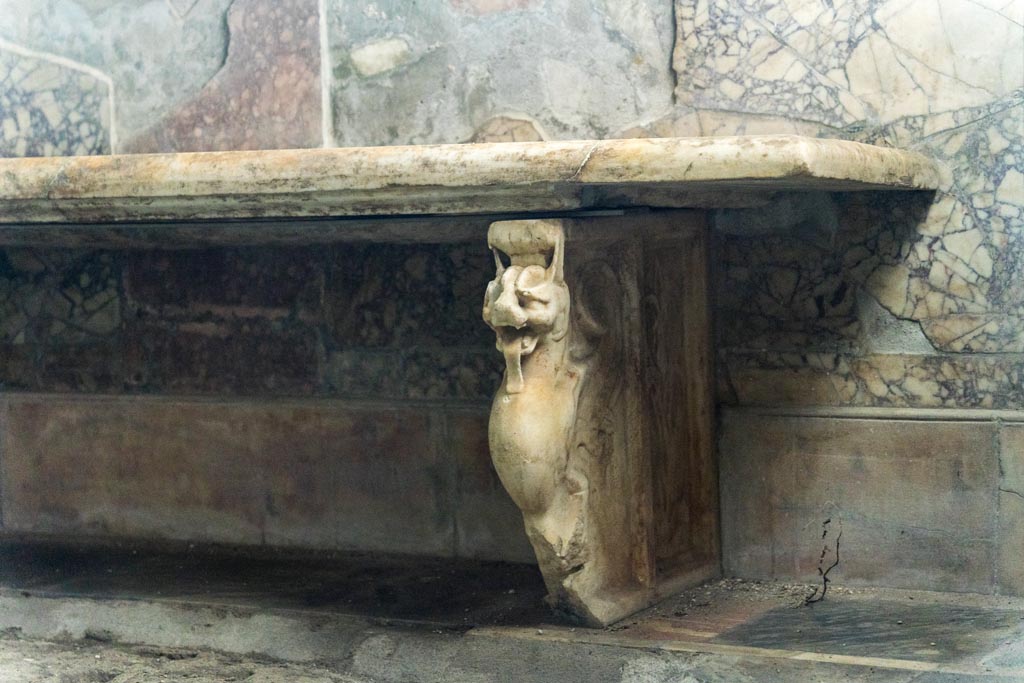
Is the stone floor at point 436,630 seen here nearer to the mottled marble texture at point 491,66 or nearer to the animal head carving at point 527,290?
the animal head carving at point 527,290

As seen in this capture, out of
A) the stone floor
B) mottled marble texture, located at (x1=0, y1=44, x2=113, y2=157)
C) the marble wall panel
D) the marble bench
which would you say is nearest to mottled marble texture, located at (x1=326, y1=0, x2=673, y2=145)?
the marble wall panel

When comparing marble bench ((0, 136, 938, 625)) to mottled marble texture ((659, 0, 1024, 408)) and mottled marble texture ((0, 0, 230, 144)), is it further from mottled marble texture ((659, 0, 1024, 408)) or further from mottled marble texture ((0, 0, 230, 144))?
mottled marble texture ((0, 0, 230, 144))

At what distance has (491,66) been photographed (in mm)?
4230

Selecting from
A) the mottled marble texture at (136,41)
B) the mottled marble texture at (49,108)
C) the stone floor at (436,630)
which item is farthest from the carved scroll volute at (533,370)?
the mottled marble texture at (49,108)

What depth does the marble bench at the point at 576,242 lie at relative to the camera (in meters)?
3.28

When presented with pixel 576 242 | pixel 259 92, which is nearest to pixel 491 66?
pixel 259 92

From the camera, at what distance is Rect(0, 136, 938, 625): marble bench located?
3281mm

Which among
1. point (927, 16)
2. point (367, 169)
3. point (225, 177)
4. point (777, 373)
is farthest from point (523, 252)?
point (927, 16)

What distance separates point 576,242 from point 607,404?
0.42m

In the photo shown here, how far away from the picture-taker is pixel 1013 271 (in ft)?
12.6

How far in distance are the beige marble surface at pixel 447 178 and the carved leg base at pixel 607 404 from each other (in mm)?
144

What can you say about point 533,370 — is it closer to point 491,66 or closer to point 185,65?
point 491,66

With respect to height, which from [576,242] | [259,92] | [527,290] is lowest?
[527,290]

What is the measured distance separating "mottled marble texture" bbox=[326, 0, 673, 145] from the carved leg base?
1.32ft
